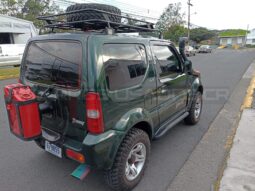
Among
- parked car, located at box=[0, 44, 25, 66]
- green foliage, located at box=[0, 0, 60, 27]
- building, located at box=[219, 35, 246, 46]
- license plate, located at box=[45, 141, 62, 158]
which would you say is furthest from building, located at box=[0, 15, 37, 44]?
building, located at box=[219, 35, 246, 46]

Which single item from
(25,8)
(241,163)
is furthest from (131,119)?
(25,8)

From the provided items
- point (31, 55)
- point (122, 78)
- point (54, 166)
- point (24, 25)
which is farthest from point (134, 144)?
point (24, 25)

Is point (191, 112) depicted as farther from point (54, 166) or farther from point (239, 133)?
point (54, 166)

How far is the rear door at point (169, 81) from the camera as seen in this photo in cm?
300

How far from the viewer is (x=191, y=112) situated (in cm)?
422

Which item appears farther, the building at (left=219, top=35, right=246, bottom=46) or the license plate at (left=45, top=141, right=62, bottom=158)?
the building at (left=219, top=35, right=246, bottom=46)

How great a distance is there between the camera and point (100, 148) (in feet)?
6.87

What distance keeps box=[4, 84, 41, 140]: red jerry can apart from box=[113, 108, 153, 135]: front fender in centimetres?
85

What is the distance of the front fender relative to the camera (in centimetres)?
227

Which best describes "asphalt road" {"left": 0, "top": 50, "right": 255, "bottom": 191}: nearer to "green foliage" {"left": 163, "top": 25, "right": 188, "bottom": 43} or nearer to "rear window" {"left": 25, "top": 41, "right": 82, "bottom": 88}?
"rear window" {"left": 25, "top": 41, "right": 82, "bottom": 88}

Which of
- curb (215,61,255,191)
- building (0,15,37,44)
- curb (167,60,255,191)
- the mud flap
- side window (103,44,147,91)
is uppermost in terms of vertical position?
building (0,15,37,44)

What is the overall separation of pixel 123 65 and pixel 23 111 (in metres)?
1.15

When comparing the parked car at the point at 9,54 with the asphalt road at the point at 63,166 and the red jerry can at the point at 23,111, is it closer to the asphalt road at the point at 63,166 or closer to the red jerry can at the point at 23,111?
the asphalt road at the point at 63,166

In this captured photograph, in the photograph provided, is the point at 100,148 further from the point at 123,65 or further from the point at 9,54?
the point at 9,54
